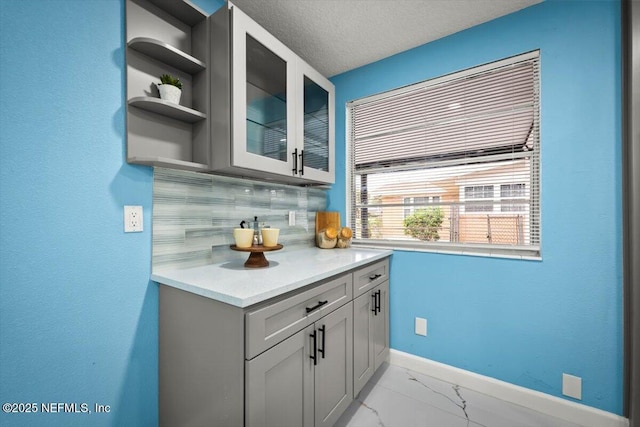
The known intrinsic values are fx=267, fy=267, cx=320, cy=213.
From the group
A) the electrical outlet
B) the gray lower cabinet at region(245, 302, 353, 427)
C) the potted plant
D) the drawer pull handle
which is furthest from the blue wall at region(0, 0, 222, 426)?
the drawer pull handle

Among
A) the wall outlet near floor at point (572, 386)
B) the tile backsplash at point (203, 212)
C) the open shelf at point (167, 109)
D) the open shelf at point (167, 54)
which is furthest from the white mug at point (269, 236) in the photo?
the wall outlet near floor at point (572, 386)

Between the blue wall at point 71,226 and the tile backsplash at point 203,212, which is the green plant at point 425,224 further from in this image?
the blue wall at point 71,226

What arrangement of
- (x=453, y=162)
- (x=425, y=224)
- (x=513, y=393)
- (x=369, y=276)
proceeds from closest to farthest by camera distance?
1. (x=513, y=393)
2. (x=369, y=276)
3. (x=453, y=162)
4. (x=425, y=224)

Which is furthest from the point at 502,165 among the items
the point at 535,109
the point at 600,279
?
the point at 600,279

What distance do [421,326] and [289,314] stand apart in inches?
53.4

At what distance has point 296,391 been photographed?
1162 millimetres

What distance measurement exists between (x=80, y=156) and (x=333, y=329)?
1379mm

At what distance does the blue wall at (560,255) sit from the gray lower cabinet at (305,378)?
0.91m

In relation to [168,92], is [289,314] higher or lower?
lower

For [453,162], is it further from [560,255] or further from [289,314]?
[289,314]

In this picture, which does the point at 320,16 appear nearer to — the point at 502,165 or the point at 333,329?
the point at 502,165

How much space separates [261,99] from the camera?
5.06 ft

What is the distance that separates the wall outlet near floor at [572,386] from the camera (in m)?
1.52

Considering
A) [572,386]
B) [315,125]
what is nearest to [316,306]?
[315,125]
